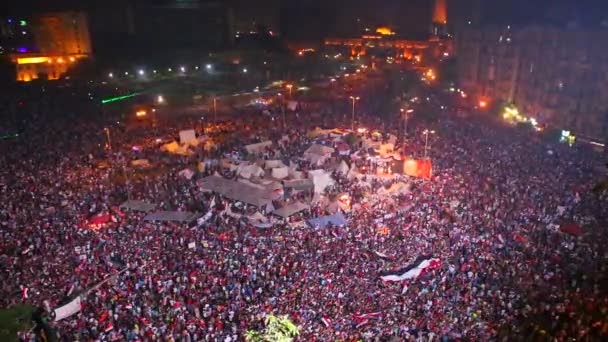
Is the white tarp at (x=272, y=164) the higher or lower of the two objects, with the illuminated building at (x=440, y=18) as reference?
lower

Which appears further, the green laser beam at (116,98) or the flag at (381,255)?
the green laser beam at (116,98)

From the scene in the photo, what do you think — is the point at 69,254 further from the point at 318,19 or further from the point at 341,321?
the point at 318,19

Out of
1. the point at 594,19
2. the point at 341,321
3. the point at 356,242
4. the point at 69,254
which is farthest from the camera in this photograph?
the point at 594,19

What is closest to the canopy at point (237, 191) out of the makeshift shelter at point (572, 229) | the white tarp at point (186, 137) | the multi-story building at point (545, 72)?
the white tarp at point (186, 137)

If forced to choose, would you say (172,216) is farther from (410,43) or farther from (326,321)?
(410,43)

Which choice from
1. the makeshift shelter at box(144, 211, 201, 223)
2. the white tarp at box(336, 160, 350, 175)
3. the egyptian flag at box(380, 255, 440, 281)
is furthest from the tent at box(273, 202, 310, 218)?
the egyptian flag at box(380, 255, 440, 281)

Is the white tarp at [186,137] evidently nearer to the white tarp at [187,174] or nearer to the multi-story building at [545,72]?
the white tarp at [187,174]

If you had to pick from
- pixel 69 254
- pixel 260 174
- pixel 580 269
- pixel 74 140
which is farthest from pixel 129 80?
pixel 580 269
